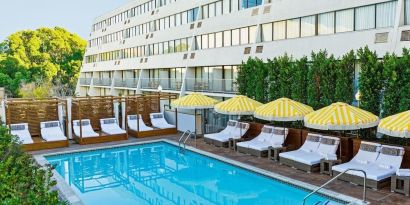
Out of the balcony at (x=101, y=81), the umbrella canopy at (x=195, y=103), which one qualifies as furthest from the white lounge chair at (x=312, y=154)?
the balcony at (x=101, y=81)

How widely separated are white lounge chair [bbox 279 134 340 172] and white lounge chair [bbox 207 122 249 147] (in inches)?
151

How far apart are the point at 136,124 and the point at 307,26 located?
11.4 meters

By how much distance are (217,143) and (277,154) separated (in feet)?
13.2

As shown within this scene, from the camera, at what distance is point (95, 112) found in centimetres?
2244

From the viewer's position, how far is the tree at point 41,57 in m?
54.6

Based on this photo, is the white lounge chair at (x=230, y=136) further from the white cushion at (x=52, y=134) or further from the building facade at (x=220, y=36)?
the white cushion at (x=52, y=134)

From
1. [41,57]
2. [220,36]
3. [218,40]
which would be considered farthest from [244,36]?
[41,57]

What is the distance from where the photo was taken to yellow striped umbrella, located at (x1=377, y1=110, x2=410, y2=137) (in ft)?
36.9

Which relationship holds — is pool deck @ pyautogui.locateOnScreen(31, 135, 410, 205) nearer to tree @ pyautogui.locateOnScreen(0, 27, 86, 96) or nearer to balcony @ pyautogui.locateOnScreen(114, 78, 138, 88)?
balcony @ pyautogui.locateOnScreen(114, 78, 138, 88)

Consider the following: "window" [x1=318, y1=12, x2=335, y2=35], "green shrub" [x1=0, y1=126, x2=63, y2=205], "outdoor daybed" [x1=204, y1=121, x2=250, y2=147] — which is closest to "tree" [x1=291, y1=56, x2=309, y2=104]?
"outdoor daybed" [x1=204, y1=121, x2=250, y2=147]

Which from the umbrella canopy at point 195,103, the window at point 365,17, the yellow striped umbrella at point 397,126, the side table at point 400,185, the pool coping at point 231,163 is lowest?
the pool coping at point 231,163

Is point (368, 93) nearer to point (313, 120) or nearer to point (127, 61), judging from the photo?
point (313, 120)

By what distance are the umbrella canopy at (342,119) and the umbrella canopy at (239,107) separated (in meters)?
3.94

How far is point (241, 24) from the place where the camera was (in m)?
27.0
